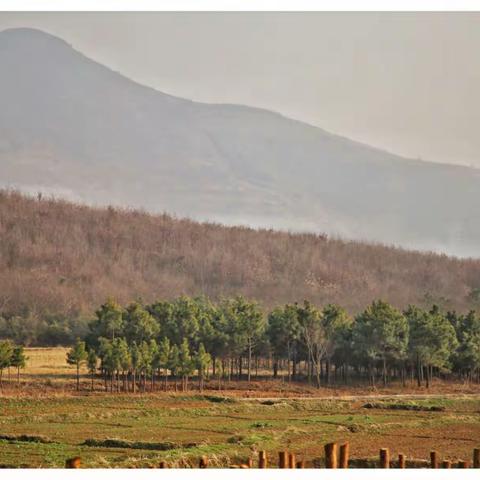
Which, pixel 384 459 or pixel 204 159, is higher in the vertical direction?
pixel 204 159

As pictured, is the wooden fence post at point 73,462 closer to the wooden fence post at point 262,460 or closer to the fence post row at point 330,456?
the wooden fence post at point 262,460

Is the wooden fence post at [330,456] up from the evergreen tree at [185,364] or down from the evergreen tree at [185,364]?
down

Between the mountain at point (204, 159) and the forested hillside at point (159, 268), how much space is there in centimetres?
911

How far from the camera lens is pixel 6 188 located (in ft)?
69.1

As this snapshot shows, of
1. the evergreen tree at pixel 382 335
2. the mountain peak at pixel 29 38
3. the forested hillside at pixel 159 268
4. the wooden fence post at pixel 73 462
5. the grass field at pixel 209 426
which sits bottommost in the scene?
the wooden fence post at pixel 73 462

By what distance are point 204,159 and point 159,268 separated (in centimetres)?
2226

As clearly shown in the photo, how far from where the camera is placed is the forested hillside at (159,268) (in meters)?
32.8

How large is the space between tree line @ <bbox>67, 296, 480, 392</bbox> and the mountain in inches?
279

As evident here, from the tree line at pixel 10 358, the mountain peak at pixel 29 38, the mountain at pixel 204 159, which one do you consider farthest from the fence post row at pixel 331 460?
the tree line at pixel 10 358

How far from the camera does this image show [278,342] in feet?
99.7

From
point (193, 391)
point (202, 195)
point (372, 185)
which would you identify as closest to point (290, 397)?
point (193, 391)

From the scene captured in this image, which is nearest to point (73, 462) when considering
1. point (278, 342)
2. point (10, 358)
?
point (10, 358)

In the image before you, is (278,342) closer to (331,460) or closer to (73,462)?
(331,460)

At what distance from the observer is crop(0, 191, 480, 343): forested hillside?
107 ft
